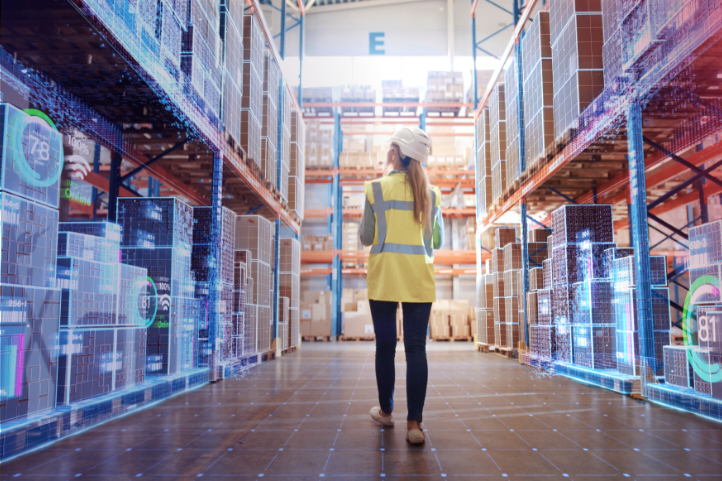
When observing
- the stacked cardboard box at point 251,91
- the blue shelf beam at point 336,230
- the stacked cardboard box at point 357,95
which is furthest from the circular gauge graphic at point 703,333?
the stacked cardboard box at point 357,95

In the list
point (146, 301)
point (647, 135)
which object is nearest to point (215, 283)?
point (146, 301)

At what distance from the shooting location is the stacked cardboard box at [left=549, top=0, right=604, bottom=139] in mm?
5512

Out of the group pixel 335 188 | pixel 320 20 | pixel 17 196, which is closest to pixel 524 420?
pixel 17 196

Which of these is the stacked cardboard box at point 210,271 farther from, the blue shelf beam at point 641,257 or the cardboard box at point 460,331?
the cardboard box at point 460,331

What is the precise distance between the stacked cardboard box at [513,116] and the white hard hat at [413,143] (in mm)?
5425

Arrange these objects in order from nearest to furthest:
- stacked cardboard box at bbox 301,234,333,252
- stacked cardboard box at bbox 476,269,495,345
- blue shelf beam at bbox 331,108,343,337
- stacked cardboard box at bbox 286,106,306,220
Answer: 1. stacked cardboard box at bbox 476,269,495,345
2. stacked cardboard box at bbox 286,106,306,220
3. blue shelf beam at bbox 331,108,343,337
4. stacked cardboard box at bbox 301,234,333,252

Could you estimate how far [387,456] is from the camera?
229 centimetres

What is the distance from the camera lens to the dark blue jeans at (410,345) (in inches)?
101

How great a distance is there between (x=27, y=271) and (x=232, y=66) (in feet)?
13.9

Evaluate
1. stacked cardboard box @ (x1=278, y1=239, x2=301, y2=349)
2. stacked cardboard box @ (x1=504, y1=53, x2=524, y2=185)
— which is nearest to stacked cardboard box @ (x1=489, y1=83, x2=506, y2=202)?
stacked cardboard box @ (x1=504, y1=53, x2=524, y2=185)

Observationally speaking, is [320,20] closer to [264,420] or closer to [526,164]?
[526,164]

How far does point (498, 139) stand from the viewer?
9375 millimetres

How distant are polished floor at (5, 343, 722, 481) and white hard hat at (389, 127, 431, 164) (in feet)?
5.00

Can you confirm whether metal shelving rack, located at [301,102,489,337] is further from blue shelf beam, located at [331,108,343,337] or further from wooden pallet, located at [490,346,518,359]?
wooden pallet, located at [490,346,518,359]
